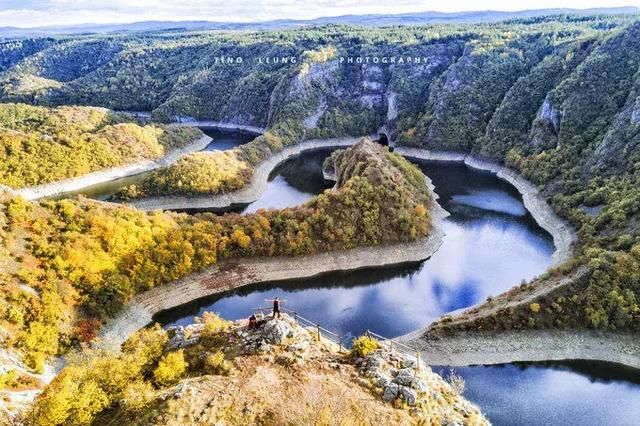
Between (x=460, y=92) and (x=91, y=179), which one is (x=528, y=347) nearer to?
(x=91, y=179)

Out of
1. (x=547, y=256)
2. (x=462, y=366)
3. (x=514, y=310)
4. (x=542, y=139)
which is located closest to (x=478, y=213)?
(x=547, y=256)

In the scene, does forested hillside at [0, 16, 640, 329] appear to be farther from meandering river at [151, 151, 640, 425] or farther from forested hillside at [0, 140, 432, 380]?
forested hillside at [0, 140, 432, 380]

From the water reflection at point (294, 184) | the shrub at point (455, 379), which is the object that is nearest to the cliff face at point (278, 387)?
the shrub at point (455, 379)

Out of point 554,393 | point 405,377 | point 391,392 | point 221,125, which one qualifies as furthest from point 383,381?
point 221,125

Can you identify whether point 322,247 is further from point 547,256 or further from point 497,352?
point 547,256

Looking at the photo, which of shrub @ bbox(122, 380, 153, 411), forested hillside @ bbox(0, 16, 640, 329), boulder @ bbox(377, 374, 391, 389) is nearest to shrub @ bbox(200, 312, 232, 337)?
shrub @ bbox(122, 380, 153, 411)

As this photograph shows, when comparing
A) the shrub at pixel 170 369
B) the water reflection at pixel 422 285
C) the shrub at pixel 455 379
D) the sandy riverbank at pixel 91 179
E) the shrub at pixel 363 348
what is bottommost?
the sandy riverbank at pixel 91 179

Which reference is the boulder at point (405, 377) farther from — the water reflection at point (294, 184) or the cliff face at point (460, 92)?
the cliff face at point (460, 92)
